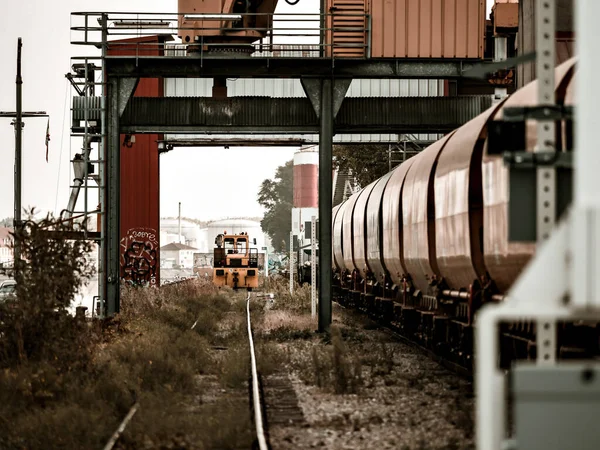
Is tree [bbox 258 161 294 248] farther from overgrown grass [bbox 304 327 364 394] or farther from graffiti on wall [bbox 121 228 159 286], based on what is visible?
overgrown grass [bbox 304 327 364 394]

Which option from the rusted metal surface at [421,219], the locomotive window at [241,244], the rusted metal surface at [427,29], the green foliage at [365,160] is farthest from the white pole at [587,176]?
the locomotive window at [241,244]

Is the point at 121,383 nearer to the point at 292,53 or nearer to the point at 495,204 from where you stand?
the point at 495,204

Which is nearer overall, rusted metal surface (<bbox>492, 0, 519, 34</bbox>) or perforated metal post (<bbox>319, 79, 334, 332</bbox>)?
perforated metal post (<bbox>319, 79, 334, 332</bbox>)

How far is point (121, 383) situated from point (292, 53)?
41.9 feet

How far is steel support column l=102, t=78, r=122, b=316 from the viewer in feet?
66.9

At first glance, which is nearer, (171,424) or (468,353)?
(171,424)

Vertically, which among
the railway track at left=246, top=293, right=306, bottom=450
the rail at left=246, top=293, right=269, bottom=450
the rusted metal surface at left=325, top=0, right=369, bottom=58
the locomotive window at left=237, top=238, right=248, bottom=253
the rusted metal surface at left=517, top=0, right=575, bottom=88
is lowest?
the railway track at left=246, top=293, right=306, bottom=450

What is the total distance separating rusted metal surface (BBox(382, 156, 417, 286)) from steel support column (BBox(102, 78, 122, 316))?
5.60 meters

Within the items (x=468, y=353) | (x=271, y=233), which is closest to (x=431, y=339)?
(x=468, y=353)

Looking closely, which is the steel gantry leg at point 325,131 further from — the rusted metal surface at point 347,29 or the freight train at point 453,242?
the freight train at point 453,242

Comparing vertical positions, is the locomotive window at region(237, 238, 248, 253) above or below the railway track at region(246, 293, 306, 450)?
above

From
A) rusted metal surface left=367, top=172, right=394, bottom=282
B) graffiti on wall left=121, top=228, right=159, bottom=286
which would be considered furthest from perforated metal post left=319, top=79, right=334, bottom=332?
graffiti on wall left=121, top=228, right=159, bottom=286

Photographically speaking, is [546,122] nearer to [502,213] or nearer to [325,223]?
[502,213]

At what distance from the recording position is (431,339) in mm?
15562
